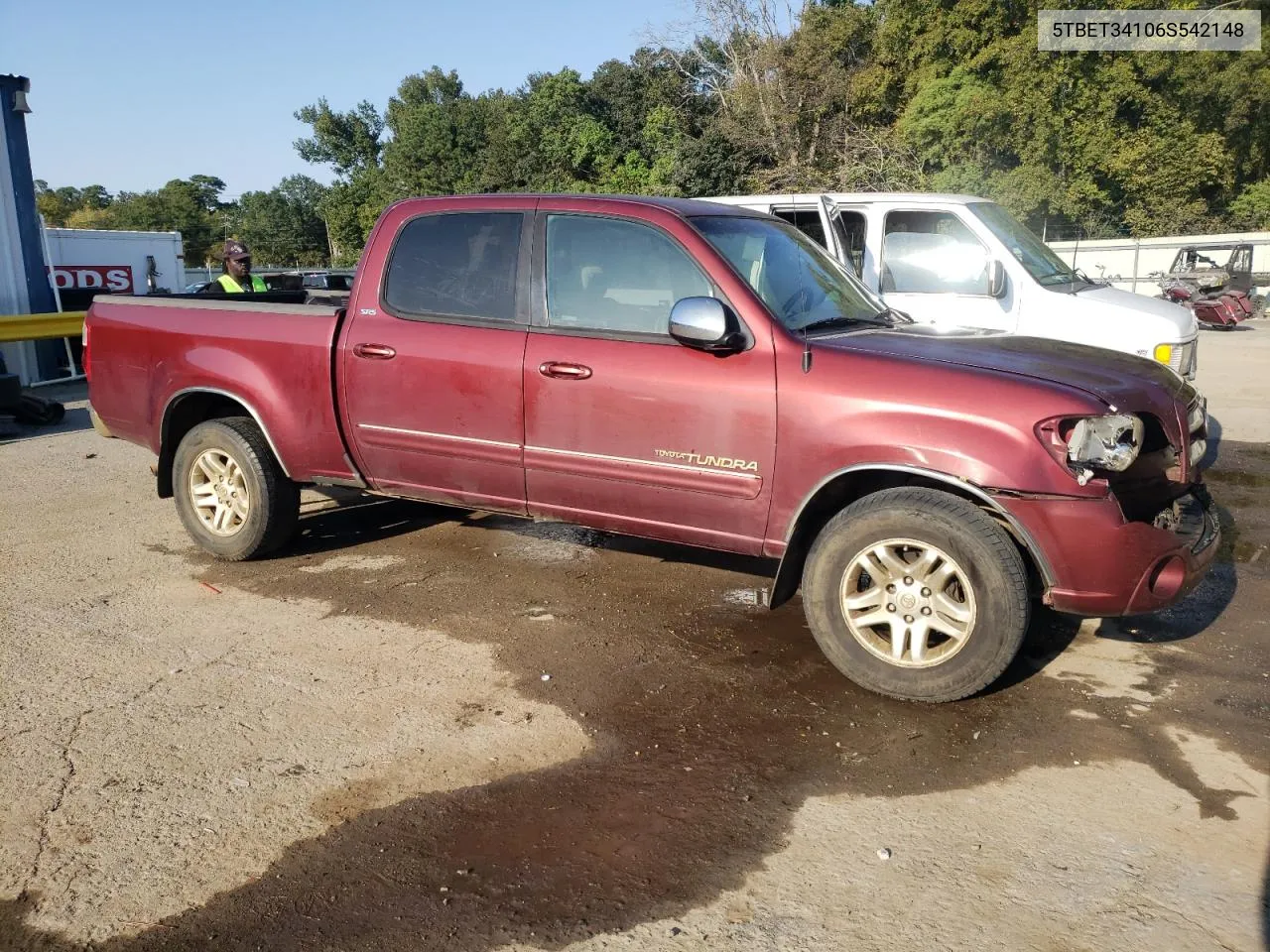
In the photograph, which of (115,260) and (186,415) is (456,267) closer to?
(186,415)

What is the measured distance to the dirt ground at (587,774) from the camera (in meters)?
2.73

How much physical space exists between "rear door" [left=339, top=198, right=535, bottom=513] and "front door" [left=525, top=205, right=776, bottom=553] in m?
0.14

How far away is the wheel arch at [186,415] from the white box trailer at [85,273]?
9729 millimetres

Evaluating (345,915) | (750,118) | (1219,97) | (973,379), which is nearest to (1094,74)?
(1219,97)

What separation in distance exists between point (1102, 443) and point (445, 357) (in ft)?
9.62

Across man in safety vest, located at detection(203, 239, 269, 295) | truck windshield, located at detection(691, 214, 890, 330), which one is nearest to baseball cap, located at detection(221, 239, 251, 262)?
man in safety vest, located at detection(203, 239, 269, 295)

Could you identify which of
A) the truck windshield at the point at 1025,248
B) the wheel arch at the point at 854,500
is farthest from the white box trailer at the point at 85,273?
the wheel arch at the point at 854,500

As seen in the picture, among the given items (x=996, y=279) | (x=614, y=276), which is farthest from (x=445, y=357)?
(x=996, y=279)

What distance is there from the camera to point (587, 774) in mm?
3475

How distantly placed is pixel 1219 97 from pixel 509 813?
4943 cm

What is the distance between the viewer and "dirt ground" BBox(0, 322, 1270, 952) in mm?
2734

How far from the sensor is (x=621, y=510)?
4.61 m

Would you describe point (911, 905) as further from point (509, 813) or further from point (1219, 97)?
point (1219, 97)

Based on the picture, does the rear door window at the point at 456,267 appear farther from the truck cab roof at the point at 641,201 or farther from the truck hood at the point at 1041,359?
the truck hood at the point at 1041,359
